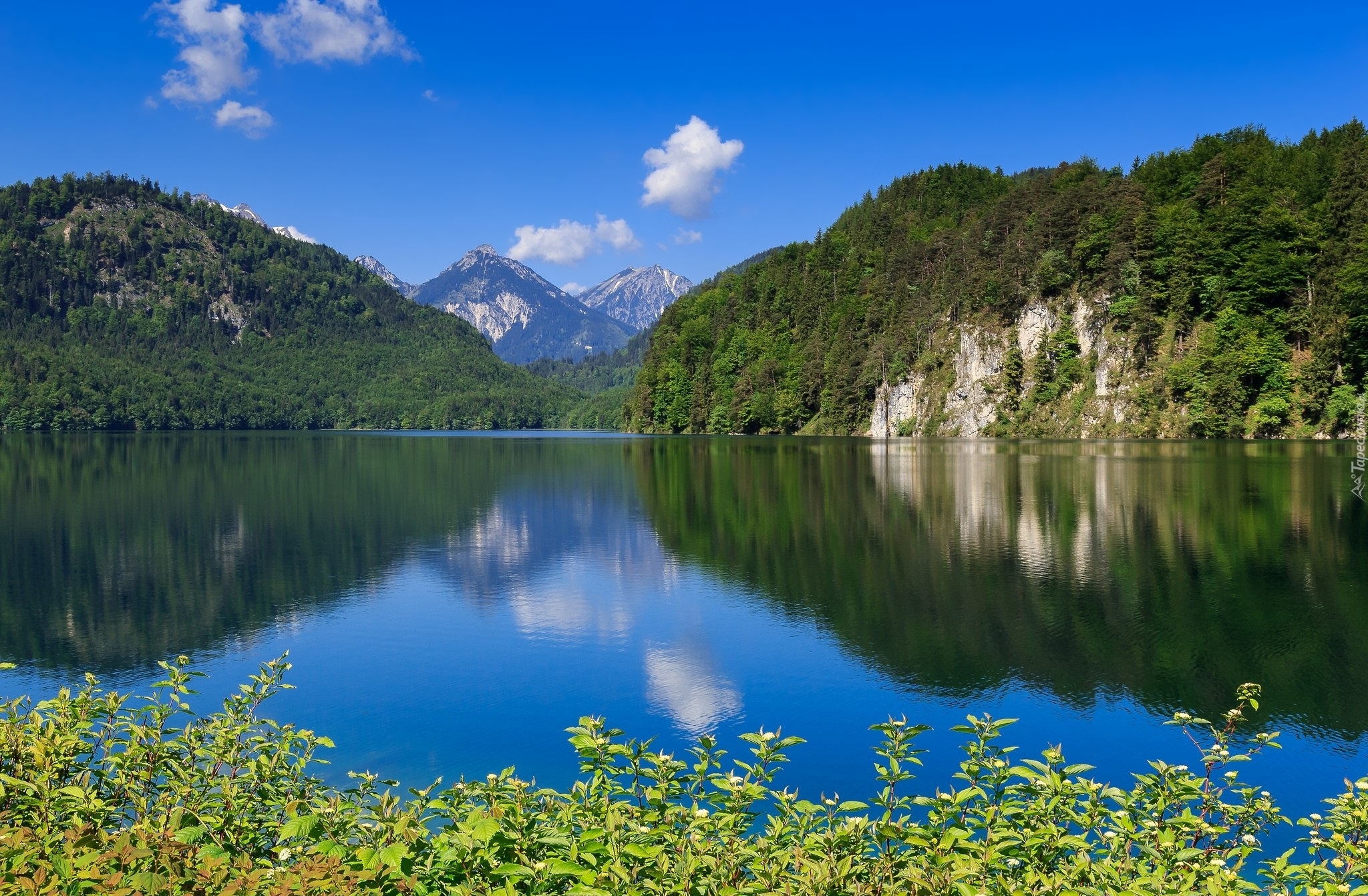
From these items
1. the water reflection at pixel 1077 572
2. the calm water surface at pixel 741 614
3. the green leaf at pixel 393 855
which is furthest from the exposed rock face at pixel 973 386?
the green leaf at pixel 393 855

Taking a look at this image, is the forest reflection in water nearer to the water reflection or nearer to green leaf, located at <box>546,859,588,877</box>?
the water reflection

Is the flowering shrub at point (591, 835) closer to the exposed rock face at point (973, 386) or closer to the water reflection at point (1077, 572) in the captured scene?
the water reflection at point (1077, 572)

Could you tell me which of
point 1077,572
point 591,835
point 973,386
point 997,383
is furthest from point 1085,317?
point 591,835

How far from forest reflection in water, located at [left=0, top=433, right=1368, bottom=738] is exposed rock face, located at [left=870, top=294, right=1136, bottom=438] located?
47224 mm

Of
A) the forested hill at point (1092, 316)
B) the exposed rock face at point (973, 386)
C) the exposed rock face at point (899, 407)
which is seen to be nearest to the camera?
the forested hill at point (1092, 316)

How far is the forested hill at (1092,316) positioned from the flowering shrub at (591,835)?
87214 millimetres

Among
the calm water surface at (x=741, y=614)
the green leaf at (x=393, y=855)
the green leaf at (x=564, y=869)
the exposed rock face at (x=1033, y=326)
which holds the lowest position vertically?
the calm water surface at (x=741, y=614)

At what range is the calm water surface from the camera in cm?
1296

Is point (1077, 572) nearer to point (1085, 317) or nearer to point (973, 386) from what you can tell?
point (1085, 317)

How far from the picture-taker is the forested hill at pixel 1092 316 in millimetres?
84188

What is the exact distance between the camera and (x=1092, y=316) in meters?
102

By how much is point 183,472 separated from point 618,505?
38662mm

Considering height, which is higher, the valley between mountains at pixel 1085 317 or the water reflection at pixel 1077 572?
the valley between mountains at pixel 1085 317

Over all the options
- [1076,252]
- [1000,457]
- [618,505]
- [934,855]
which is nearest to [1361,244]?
[1076,252]
